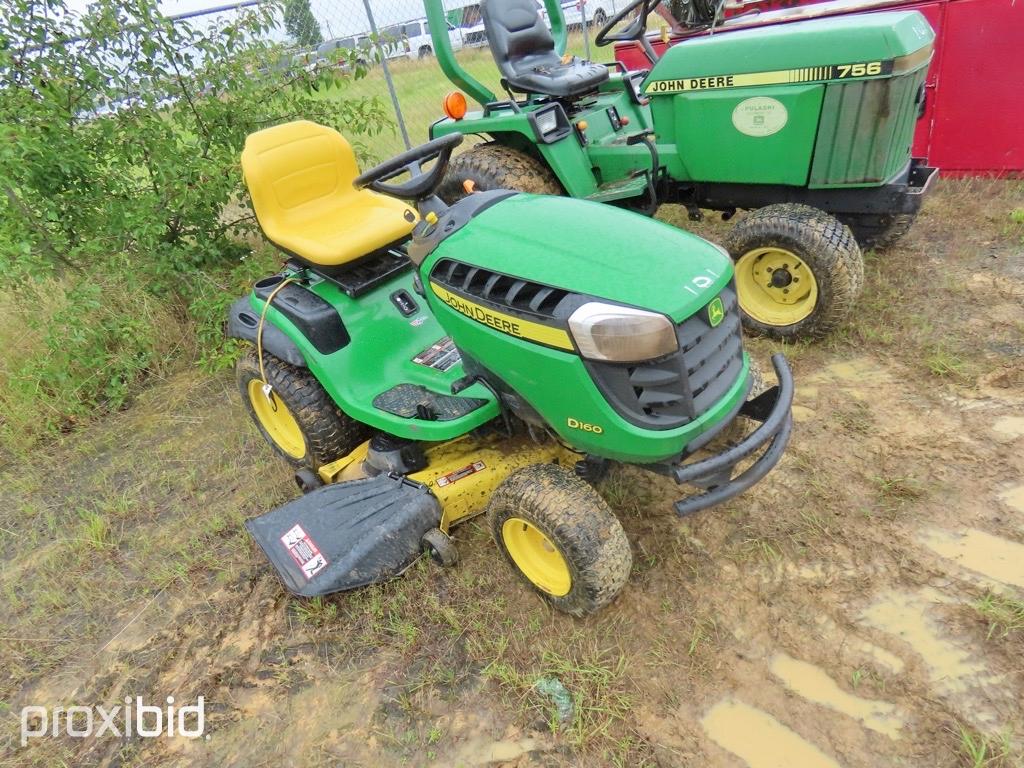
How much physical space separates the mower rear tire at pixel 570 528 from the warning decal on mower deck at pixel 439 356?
0.58m

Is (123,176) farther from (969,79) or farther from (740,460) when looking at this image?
(969,79)

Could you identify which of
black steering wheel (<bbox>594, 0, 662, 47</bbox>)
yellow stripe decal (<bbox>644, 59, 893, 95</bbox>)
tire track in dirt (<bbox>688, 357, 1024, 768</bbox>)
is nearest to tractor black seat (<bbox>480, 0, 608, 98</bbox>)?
black steering wheel (<bbox>594, 0, 662, 47</bbox>)

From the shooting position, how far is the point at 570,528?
1702 mm

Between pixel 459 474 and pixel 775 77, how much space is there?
2066 millimetres

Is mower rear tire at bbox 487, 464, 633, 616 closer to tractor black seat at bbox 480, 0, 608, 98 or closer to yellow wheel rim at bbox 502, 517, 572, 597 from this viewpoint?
yellow wheel rim at bbox 502, 517, 572, 597

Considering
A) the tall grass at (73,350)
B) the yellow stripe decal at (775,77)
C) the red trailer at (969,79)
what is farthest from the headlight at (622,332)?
the tall grass at (73,350)

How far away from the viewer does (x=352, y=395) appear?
227cm

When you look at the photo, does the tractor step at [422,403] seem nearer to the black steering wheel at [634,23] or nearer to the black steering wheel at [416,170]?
the black steering wheel at [416,170]

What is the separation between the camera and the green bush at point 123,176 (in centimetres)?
333

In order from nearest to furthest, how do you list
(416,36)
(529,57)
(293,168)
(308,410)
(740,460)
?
(740,460), (308,410), (293,168), (529,57), (416,36)

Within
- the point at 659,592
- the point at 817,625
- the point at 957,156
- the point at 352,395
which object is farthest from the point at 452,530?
the point at 957,156

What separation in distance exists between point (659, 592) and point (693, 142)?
2071 millimetres

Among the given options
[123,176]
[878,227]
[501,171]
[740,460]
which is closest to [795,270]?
[878,227]

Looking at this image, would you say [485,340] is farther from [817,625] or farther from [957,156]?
[957,156]
